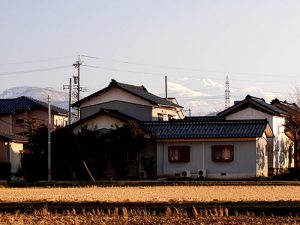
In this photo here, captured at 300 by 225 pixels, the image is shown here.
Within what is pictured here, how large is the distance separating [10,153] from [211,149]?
13.8 meters

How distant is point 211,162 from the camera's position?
44.3 m

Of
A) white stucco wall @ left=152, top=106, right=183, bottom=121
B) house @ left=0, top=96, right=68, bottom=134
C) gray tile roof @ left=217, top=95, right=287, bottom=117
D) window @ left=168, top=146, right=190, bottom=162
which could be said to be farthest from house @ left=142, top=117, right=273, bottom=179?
house @ left=0, top=96, right=68, bottom=134

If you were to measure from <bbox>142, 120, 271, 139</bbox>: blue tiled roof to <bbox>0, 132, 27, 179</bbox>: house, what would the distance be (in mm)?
9435

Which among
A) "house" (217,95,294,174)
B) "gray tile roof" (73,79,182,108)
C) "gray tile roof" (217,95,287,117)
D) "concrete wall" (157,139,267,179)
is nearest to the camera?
"concrete wall" (157,139,267,179)

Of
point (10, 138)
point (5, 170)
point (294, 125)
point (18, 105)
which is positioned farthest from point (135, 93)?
point (18, 105)

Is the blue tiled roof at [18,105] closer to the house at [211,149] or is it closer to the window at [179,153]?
the house at [211,149]

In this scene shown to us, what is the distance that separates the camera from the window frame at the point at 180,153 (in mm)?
44625

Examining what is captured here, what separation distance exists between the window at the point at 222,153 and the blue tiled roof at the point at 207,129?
0.78 metres

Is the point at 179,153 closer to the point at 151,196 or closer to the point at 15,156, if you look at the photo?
the point at 15,156

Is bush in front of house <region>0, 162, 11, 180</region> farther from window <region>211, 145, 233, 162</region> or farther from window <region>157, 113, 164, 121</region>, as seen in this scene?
window <region>211, 145, 233, 162</region>

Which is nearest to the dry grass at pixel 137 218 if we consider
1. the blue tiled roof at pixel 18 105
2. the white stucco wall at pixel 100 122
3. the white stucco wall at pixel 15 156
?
the white stucco wall at pixel 100 122

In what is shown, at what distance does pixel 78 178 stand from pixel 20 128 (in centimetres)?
1910

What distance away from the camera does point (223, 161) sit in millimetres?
44188

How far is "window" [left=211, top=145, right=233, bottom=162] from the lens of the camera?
145ft
